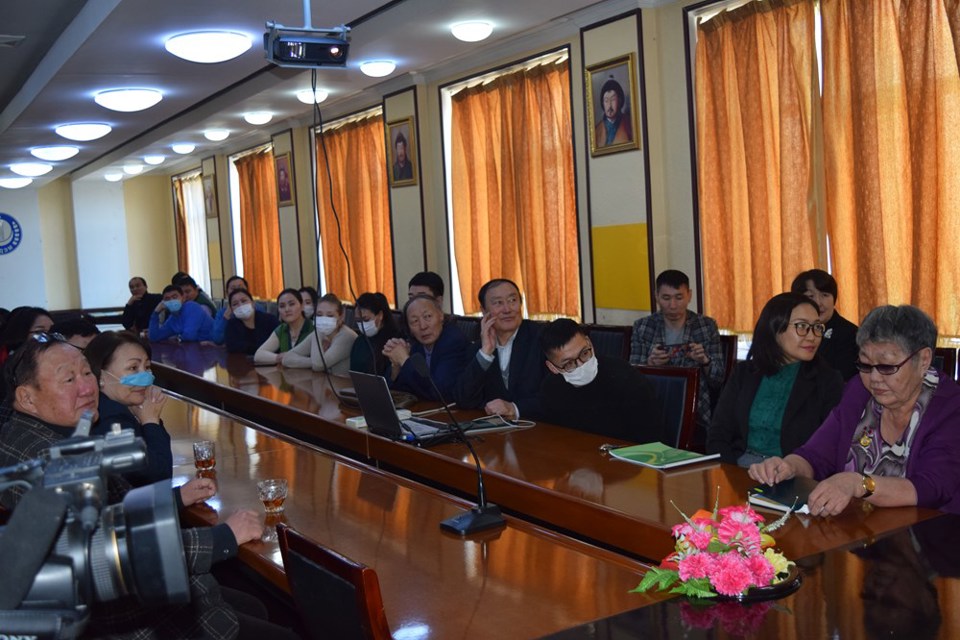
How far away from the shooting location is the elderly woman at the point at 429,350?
14.4 feet

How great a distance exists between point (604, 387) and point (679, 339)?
5.44 feet

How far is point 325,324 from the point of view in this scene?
5.47m

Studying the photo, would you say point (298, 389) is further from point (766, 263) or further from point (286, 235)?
point (286, 235)

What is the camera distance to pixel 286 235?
34.4ft

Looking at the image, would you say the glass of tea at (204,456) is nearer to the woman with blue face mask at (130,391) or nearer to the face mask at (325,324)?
the woman with blue face mask at (130,391)

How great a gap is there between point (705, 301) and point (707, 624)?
3942mm

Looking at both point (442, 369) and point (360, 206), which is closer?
point (442, 369)

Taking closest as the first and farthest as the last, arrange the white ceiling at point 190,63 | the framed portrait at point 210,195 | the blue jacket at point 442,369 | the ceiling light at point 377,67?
the blue jacket at point 442,369
the white ceiling at point 190,63
the ceiling light at point 377,67
the framed portrait at point 210,195

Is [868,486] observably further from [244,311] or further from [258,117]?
[258,117]

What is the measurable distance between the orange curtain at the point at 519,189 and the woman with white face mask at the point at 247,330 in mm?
1599

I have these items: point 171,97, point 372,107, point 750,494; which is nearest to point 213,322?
point 171,97

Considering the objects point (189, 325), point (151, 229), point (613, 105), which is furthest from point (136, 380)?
point (151, 229)

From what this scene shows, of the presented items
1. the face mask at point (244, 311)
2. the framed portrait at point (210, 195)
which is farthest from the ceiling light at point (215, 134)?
the face mask at point (244, 311)

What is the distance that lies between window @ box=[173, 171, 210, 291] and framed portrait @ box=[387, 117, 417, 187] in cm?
570
